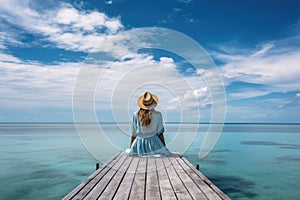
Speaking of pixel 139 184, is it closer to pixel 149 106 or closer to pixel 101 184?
pixel 101 184

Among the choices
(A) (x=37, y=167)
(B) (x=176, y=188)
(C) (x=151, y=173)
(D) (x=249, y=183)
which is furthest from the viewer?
(A) (x=37, y=167)

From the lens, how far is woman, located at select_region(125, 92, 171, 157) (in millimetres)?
7676

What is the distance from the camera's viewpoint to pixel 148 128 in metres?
7.77

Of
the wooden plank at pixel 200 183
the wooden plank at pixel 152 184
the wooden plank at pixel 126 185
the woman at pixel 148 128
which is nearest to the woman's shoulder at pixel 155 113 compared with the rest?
the woman at pixel 148 128

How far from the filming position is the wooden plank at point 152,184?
3.95 meters

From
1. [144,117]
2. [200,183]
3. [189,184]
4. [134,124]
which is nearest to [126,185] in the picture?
[189,184]

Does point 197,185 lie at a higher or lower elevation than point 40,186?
higher

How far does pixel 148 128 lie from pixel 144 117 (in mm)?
406

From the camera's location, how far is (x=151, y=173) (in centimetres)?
555

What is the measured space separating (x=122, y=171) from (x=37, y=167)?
1023cm

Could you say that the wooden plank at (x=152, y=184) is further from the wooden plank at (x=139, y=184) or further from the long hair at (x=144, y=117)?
the long hair at (x=144, y=117)

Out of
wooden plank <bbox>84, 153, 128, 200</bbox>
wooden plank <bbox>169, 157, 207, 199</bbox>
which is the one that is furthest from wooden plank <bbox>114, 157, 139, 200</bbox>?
wooden plank <bbox>169, 157, 207, 199</bbox>

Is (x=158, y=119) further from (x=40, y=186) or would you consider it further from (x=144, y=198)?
(x=40, y=186)

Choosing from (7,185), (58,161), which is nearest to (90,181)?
(7,185)
